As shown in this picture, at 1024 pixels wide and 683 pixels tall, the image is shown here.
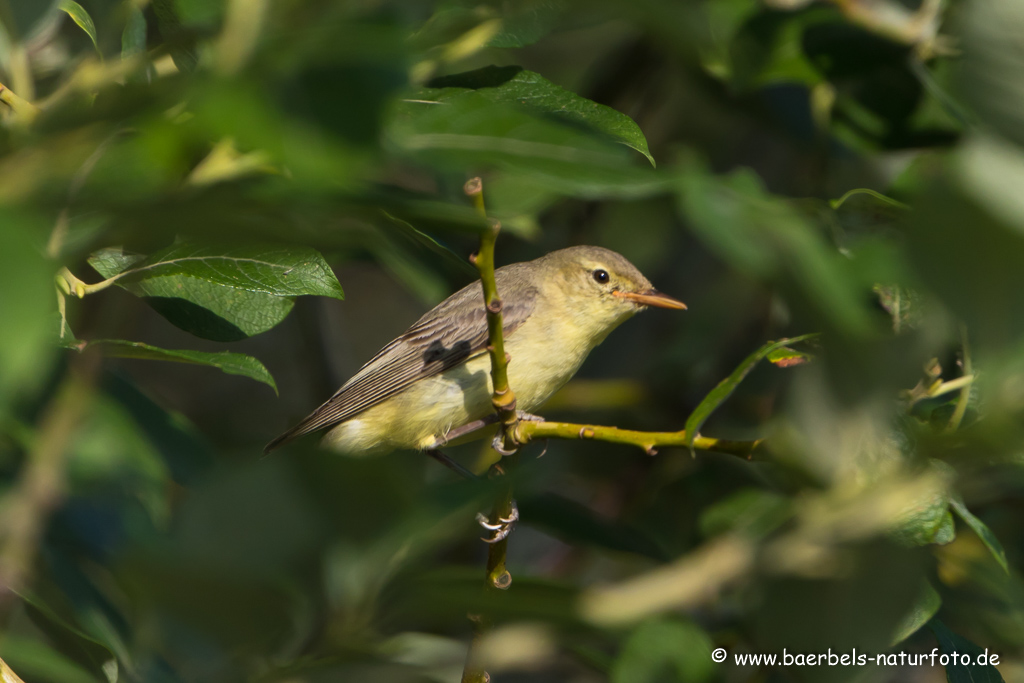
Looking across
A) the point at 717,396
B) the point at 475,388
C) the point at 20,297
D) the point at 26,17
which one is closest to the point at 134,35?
the point at 26,17

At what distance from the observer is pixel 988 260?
1.02 m

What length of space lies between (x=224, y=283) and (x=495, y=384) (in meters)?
0.77

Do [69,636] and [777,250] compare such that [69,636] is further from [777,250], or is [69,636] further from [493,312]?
[777,250]

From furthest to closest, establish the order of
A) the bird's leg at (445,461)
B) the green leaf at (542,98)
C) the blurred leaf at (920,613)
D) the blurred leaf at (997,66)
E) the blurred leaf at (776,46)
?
the bird's leg at (445,461)
the blurred leaf at (776,46)
the blurred leaf at (920,613)
the green leaf at (542,98)
the blurred leaf at (997,66)

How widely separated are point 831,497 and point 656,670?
474 mm

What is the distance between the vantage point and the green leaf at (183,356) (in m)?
1.82

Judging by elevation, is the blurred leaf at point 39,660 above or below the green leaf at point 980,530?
above

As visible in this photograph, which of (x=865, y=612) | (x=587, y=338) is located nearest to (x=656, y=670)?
(x=865, y=612)

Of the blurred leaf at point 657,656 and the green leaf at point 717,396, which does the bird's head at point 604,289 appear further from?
the blurred leaf at point 657,656

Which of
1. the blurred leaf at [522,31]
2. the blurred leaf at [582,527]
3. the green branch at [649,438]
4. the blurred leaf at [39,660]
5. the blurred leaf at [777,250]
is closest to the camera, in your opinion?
the blurred leaf at [777,250]

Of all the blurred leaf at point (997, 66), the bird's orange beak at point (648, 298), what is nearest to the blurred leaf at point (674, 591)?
the blurred leaf at point (997, 66)

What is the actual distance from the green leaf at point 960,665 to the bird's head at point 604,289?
2.30 m

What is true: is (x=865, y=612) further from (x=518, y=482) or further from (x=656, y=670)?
(x=518, y=482)

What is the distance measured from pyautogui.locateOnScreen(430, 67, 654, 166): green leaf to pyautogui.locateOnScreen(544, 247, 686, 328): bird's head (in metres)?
2.29
